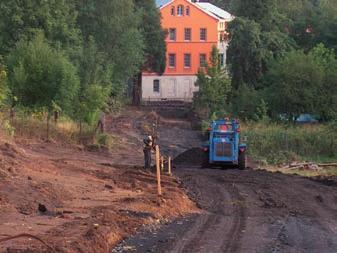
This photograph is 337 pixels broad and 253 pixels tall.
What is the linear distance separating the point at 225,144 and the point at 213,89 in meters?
36.0

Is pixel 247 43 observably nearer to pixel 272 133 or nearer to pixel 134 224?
pixel 272 133

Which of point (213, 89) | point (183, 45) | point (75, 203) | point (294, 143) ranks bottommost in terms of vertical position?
point (294, 143)

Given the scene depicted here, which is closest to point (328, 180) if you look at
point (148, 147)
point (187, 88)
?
point (148, 147)

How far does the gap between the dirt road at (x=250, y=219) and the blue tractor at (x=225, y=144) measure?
2.47 meters

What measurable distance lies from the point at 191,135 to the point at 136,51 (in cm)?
1189

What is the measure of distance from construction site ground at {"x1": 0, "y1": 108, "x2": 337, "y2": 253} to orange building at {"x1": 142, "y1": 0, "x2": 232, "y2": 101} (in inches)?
2715

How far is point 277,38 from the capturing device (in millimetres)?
68812

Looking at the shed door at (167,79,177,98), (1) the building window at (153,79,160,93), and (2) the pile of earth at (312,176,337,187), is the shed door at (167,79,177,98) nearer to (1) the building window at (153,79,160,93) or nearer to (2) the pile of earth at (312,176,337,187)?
(1) the building window at (153,79,160,93)

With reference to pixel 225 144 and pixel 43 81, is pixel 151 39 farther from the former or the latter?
pixel 225 144

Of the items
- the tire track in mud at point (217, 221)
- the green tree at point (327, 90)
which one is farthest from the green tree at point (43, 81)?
the green tree at point (327, 90)

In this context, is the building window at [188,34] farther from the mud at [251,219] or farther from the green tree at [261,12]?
the mud at [251,219]

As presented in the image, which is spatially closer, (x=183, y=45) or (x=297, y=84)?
(x=297, y=84)

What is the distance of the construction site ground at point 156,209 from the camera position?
14352 millimetres

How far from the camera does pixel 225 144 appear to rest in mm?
32875
